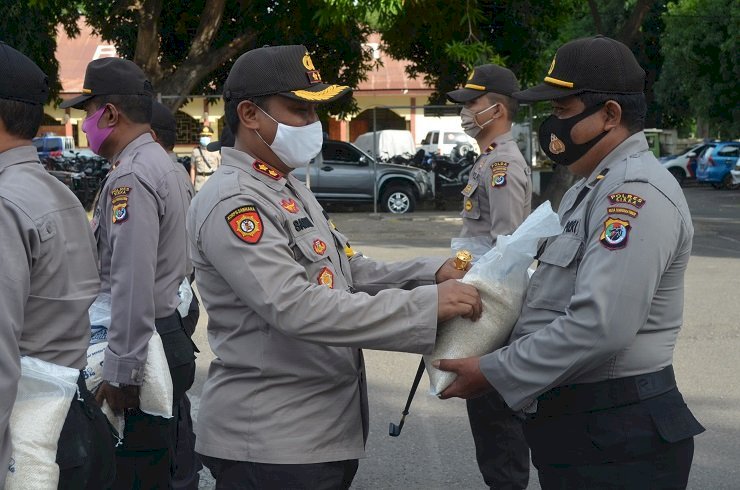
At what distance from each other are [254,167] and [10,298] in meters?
0.85

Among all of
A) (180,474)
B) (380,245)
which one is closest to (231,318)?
(180,474)

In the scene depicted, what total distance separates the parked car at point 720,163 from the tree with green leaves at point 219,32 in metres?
14.3

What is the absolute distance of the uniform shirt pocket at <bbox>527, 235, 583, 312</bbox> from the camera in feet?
9.12

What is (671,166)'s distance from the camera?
3575 centimetres

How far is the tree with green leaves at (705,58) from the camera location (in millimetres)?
36625

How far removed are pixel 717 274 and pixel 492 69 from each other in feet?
24.8

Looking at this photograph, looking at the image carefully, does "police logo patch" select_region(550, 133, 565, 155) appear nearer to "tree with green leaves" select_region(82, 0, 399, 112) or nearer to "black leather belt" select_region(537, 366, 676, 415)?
"black leather belt" select_region(537, 366, 676, 415)

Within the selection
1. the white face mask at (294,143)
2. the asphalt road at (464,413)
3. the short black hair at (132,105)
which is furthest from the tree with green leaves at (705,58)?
the white face mask at (294,143)

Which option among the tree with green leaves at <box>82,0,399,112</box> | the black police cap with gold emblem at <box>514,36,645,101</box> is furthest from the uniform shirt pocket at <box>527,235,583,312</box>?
the tree with green leaves at <box>82,0,399,112</box>

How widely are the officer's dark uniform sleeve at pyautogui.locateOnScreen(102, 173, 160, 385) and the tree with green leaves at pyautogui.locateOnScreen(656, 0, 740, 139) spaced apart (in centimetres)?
3459

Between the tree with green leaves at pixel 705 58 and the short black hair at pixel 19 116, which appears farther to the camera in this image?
the tree with green leaves at pixel 705 58

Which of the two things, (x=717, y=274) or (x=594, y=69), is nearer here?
(x=594, y=69)

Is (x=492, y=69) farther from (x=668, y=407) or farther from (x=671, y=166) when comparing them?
(x=671, y=166)

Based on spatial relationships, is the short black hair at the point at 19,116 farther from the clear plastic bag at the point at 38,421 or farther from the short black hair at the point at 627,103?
the short black hair at the point at 627,103
